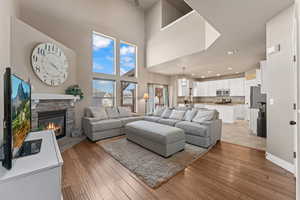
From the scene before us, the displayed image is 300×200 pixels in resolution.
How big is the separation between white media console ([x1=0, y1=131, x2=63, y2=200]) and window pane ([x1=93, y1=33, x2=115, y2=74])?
4370mm

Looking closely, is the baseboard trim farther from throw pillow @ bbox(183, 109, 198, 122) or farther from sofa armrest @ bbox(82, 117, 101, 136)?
sofa armrest @ bbox(82, 117, 101, 136)

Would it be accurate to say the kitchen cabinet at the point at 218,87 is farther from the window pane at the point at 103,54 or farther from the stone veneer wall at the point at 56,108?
the stone veneer wall at the point at 56,108

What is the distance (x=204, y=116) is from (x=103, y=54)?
14.7ft

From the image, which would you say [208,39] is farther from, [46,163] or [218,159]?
[46,163]

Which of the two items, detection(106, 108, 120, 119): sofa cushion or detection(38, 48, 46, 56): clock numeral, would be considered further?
detection(106, 108, 120, 119): sofa cushion

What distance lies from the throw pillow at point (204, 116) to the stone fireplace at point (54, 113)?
3755 mm

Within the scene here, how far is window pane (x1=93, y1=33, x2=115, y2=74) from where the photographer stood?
490 cm

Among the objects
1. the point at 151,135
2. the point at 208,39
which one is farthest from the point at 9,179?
the point at 208,39

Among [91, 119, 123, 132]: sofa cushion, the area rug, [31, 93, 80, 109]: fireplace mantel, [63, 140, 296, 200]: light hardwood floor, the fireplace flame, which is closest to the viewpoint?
[63, 140, 296, 200]: light hardwood floor

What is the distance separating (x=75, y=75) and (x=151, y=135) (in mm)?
3255

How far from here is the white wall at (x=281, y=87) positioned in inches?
80.0

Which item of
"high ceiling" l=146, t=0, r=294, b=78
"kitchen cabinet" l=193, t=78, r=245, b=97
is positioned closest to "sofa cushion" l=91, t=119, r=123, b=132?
"high ceiling" l=146, t=0, r=294, b=78

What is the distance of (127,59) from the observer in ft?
19.3

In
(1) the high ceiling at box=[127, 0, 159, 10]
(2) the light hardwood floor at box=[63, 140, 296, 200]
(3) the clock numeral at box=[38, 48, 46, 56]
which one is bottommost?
(2) the light hardwood floor at box=[63, 140, 296, 200]
